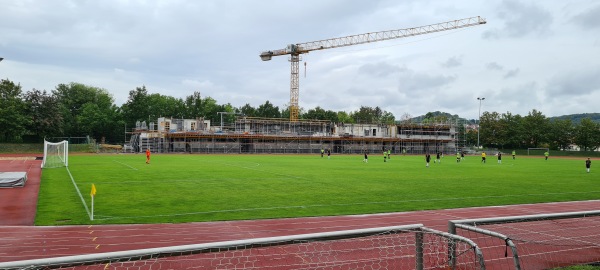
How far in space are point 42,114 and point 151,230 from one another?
72.9 m

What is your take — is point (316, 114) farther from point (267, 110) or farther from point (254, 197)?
point (254, 197)

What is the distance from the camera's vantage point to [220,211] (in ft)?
47.3

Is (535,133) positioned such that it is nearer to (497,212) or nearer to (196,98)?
(196,98)

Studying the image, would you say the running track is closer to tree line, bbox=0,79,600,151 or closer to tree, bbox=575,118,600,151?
tree line, bbox=0,79,600,151

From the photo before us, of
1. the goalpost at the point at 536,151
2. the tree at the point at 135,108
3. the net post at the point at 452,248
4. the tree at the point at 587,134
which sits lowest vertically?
the goalpost at the point at 536,151

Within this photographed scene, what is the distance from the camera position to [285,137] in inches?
3356

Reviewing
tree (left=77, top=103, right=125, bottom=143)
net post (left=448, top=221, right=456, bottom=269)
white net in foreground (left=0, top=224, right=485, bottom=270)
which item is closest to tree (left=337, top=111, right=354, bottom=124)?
tree (left=77, top=103, right=125, bottom=143)

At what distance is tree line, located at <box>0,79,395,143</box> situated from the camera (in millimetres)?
71125

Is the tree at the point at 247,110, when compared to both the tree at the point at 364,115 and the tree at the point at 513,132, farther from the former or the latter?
the tree at the point at 513,132

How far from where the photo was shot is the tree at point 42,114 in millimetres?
71625

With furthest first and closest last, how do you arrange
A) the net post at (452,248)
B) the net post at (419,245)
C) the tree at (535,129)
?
the tree at (535,129) → the net post at (452,248) → the net post at (419,245)

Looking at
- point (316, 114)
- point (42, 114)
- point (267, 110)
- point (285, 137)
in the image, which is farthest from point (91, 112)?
point (316, 114)

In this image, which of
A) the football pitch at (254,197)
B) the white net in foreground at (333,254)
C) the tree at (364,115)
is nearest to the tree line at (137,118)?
the tree at (364,115)

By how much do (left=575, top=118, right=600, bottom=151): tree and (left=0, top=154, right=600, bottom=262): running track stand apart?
97.1 m
